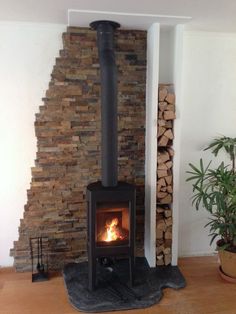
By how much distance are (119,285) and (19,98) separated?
1.77 metres

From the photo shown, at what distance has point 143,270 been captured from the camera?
273 cm

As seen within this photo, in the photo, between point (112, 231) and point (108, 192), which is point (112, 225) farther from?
point (108, 192)

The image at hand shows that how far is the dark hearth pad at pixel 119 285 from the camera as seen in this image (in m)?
2.28

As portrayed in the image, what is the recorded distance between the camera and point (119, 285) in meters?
2.50

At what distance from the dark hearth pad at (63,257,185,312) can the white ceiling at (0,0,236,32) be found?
6.89 ft

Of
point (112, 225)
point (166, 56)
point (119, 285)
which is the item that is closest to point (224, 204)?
point (112, 225)

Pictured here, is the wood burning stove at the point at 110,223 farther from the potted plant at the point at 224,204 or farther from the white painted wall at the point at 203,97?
the white painted wall at the point at 203,97

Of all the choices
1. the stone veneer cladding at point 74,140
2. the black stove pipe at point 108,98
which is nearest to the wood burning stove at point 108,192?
the black stove pipe at point 108,98

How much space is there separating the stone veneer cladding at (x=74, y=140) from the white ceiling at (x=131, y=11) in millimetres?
268

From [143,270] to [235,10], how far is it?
7.28ft

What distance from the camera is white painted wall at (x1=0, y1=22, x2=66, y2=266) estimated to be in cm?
257

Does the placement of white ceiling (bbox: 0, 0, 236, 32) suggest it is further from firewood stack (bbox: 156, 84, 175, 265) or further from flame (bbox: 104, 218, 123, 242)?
flame (bbox: 104, 218, 123, 242)

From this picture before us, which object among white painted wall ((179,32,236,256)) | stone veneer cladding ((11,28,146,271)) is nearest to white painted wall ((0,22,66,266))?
stone veneer cladding ((11,28,146,271))

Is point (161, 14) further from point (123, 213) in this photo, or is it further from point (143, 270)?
point (143, 270)
